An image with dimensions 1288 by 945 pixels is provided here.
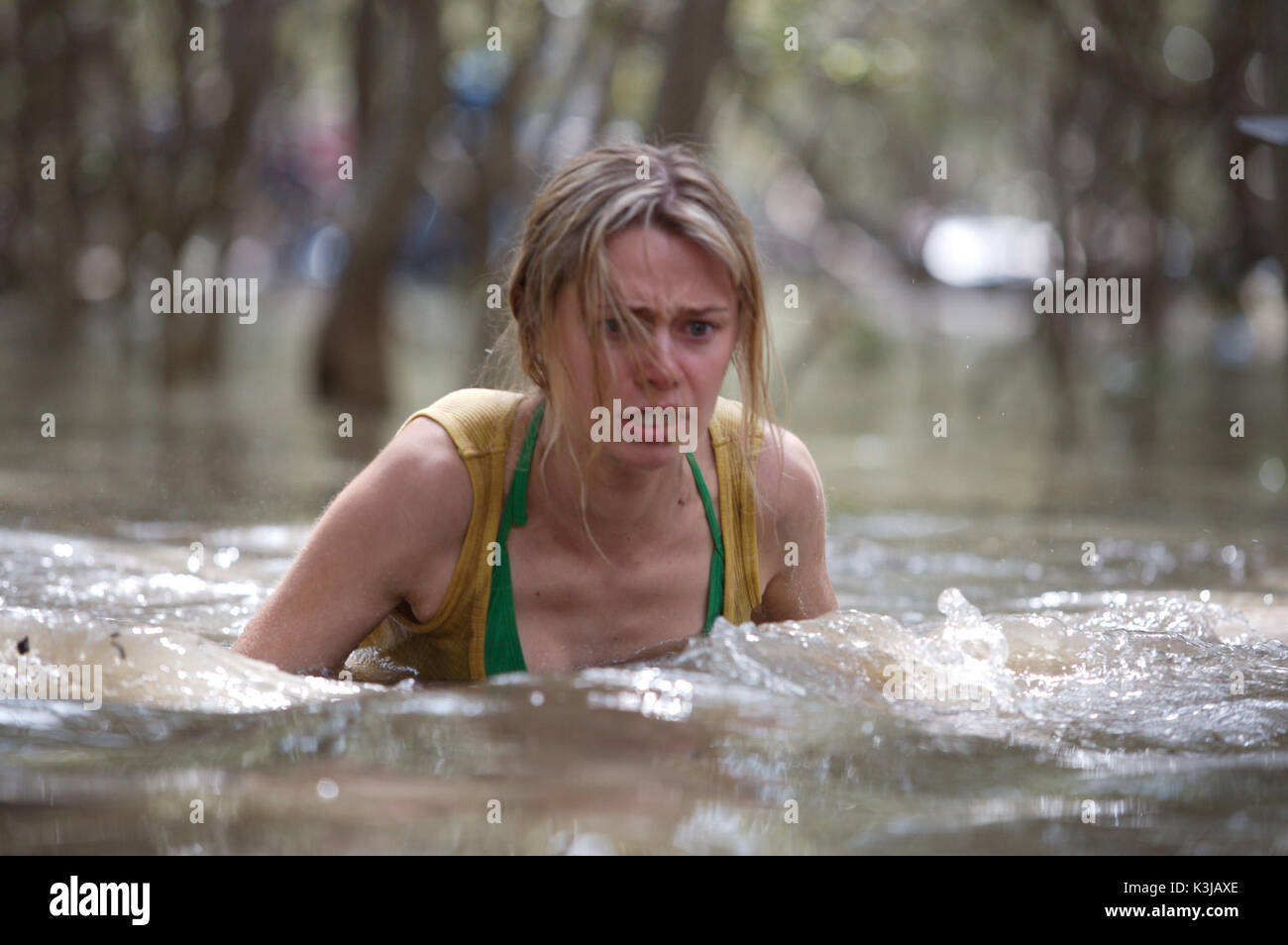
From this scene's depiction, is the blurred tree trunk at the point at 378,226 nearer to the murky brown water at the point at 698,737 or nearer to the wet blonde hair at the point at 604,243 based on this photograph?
the murky brown water at the point at 698,737

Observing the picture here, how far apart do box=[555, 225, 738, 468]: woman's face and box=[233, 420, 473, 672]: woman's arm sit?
36 cm

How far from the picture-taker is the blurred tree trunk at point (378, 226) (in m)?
13.1

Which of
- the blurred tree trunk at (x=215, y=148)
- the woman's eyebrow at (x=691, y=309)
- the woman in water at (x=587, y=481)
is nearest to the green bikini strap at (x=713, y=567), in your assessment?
the woman in water at (x=587, y=481)

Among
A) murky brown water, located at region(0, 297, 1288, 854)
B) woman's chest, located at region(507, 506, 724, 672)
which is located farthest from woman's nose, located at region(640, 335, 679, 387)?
murky brown water, located at region(0, 297, 1288, 854)

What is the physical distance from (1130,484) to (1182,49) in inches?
936

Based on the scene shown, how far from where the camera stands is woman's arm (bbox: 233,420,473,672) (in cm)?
350

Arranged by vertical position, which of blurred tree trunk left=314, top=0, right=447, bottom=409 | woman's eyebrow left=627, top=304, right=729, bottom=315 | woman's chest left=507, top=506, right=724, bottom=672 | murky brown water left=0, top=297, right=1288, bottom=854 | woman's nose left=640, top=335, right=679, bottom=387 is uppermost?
blurred tree trunk left=314, top=0, right=447, bottom=409

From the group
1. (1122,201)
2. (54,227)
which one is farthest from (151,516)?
(1122,201)

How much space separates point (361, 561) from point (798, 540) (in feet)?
3.68

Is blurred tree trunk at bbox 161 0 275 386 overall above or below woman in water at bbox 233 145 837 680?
above

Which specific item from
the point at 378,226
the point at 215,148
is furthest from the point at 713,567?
the point at 215,148

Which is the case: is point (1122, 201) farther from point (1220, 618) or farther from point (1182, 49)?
point (1220, 618)

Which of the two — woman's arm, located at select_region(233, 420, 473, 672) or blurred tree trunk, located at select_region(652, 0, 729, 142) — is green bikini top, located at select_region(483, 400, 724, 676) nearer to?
woman's arm, located at select_region(233, 420, 473, 672)

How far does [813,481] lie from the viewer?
4078 millimetres
